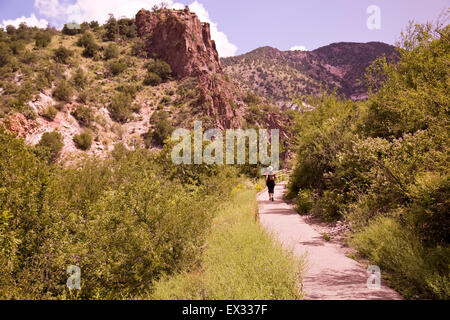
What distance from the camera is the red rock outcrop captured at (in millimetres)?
53969

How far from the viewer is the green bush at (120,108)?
4359 cm

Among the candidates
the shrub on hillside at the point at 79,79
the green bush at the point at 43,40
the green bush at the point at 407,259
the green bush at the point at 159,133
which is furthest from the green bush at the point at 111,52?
the green bush at the point at 407,259

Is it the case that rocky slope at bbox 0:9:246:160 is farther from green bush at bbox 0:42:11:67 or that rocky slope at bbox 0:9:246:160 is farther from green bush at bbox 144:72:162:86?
green bush at bbox 144:72:162:86

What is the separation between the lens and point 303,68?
106 meters

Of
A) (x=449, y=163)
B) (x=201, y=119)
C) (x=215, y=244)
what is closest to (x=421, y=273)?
(x=449, y=163)

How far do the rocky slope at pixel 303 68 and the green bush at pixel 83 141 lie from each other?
61.8 metres

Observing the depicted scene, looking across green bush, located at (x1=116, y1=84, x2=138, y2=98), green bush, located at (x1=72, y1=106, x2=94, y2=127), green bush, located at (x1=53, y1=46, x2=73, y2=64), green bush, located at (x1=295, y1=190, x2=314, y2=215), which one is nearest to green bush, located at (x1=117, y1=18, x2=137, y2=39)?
green bush, located at (x1=53, y1=46, x2=73, y2=64)

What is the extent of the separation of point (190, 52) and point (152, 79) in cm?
1339

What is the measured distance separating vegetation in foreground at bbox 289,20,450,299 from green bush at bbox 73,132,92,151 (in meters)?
30.5

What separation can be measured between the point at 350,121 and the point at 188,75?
171ft

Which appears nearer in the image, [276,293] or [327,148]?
[276,293]

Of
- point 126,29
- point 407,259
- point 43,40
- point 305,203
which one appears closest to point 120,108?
point 43,40
